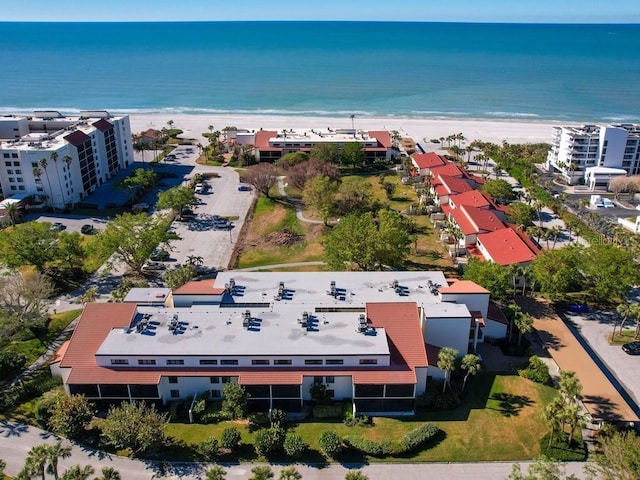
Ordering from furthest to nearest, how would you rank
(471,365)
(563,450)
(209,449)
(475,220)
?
(475,220) < (471,365) < (563,450) < (209,449)

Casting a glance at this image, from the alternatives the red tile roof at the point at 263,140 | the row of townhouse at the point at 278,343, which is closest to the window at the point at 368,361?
the row of townhouse at the point at 278,343

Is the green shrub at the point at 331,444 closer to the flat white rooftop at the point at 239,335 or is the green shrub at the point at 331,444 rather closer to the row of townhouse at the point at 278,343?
the row of townhouse at the point at 278,343

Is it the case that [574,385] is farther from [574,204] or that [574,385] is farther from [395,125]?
[395,125]

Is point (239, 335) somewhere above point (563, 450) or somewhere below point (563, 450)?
above

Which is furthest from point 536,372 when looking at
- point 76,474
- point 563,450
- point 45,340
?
point 45,340

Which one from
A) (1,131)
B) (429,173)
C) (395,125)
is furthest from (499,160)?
(1,131)

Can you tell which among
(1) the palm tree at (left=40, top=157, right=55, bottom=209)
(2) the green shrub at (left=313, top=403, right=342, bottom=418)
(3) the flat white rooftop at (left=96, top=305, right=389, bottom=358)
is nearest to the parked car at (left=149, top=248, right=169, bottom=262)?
(3) the flat white rooftop at (left=96, top=305, right=389, bottom=358)

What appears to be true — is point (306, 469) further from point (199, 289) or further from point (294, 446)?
point (199, 289)
